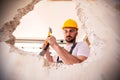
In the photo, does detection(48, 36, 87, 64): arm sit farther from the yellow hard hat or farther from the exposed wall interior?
the yellow hard hat

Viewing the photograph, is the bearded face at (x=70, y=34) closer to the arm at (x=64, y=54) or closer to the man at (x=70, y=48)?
the man at (x=70, y=48)

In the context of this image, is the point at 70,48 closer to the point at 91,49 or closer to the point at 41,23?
the point at 91,49

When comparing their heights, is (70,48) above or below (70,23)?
below

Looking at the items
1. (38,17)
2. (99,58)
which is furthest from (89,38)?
(38,17)

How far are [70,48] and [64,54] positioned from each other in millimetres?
75

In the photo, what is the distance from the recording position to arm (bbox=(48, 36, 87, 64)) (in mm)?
2207

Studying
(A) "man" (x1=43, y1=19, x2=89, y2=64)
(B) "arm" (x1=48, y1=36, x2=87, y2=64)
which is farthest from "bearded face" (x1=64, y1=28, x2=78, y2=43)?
(B) "arm" (x1=48, y1=36, x2=87, y2=64)

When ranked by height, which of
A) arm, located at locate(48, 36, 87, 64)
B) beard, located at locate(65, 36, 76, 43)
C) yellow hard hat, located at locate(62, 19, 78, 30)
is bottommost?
arm, located at locate(48, 36, 87, 64)

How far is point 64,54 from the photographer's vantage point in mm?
2236

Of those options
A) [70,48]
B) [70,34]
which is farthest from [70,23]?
[70,48]

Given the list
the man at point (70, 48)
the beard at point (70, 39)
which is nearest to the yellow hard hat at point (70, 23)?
the man at point (70, 48)

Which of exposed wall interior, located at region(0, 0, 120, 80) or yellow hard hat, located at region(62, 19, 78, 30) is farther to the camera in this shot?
yellow hard hat, located at region(62, 19, 78, 30)

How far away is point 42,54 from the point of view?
7.45ft

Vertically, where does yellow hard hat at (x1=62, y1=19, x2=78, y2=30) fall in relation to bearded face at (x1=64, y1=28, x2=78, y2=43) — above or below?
above
